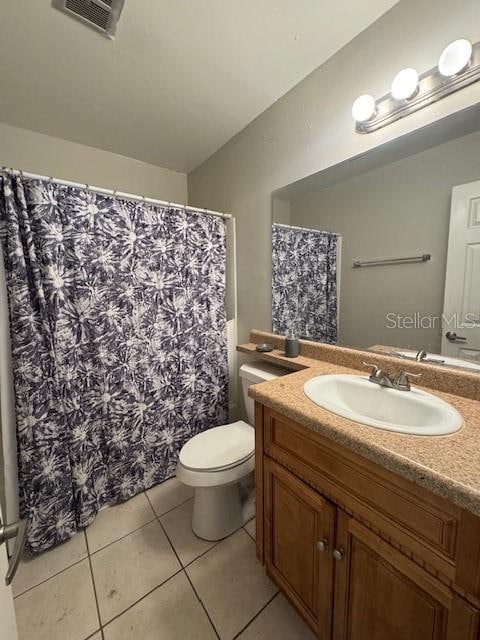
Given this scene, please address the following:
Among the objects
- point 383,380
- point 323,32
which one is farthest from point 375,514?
point 323,32

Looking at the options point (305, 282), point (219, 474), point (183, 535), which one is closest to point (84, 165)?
point (305, 282)

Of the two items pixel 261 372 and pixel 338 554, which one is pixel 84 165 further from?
pixel 338 554

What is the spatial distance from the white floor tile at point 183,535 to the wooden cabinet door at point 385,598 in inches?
27.2

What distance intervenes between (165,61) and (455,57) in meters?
1.16

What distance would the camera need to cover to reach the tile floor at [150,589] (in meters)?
0.98

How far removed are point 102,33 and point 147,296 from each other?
1.13 meters

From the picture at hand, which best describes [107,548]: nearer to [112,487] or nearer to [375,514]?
[112,487]

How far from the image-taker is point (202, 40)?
1.13 metres

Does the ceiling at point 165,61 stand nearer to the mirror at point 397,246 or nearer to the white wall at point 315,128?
the white wall at point 315,128

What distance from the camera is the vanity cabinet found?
0.54 m

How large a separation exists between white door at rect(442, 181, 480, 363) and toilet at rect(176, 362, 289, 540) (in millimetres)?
797

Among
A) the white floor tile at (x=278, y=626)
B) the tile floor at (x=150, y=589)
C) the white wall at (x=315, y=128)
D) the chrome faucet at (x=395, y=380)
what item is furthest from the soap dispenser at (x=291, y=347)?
the white floor tile at (x=278, y=626)

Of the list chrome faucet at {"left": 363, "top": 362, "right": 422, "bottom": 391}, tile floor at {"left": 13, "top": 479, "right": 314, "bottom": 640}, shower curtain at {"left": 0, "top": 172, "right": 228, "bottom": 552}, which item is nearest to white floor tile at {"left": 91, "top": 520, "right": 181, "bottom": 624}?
tile floor at {"left": 13, "top": 479, "right": 314, "bottom": 640}

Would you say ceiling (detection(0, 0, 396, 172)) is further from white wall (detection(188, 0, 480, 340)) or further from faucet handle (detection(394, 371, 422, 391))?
faucet handle (detection(394, 371, 422, 391))
